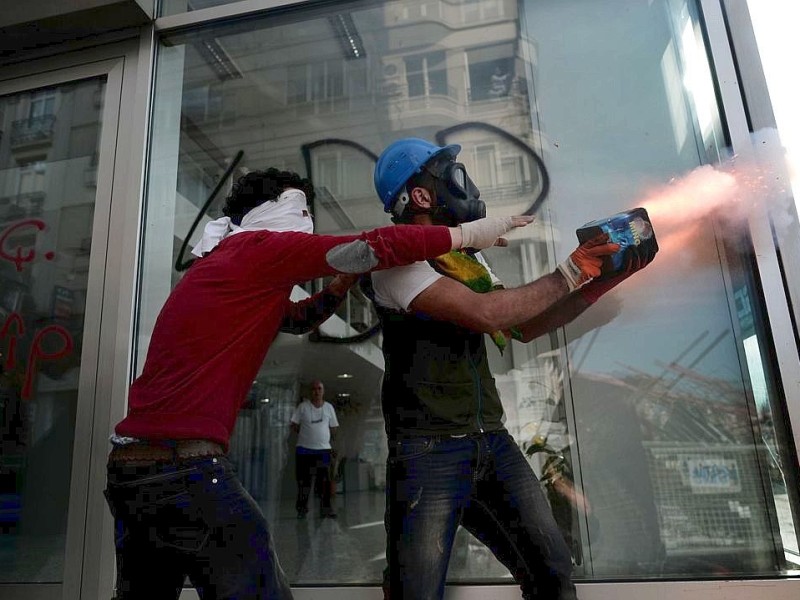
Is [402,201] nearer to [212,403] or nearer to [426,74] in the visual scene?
[212,403]

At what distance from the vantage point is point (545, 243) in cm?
310

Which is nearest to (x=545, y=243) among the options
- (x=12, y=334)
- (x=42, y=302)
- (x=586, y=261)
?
(x=586, y=261)

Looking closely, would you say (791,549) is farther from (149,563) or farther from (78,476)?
(78,476)

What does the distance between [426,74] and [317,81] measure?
66cm

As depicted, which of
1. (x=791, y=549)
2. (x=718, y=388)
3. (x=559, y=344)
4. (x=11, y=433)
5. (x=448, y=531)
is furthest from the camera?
(x=11, y=433)

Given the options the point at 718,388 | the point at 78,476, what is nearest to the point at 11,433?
the point at 78,476

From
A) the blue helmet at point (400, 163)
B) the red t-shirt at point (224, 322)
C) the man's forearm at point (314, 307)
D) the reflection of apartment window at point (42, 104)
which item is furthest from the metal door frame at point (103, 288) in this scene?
the blue helmet at point (400, 163)

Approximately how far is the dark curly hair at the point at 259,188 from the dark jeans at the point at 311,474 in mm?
1623

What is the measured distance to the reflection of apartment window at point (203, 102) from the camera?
152 inches

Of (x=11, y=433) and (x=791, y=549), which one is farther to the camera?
(x=11, y=433)

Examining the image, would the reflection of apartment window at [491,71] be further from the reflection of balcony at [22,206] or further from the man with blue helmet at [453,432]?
the reflection of balcony at [22,206]

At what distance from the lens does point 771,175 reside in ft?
9.20

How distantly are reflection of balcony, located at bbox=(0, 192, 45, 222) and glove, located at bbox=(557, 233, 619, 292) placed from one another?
3001 millimetres

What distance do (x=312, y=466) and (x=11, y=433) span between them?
1580 millimetres
